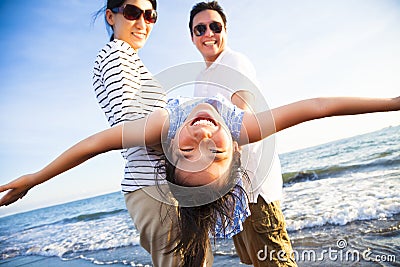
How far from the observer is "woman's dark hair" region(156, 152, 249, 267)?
7.30 feet

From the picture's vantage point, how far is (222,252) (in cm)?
506

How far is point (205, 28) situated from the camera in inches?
129

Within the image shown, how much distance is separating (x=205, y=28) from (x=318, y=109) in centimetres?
162

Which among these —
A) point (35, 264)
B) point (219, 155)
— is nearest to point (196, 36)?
point (219, 155)

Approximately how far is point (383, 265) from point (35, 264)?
6790mm

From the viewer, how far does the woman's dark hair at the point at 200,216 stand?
7.30 feet

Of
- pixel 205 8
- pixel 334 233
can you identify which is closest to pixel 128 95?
pixel 205 8

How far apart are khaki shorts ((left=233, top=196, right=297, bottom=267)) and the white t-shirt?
0.07 metres

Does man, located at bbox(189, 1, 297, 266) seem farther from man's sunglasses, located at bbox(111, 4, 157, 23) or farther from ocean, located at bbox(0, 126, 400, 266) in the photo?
man's sunglasses, located at bbox(111, 4, 157, 23)

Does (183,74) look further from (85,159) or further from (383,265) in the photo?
(383,265)

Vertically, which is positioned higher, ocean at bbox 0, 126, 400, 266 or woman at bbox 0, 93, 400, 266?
woman at bbox 0, 93, 400, 266

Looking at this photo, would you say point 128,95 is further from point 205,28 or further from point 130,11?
point 205,28

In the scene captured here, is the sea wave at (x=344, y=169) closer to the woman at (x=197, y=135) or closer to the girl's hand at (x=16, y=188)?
the woman at (x=197, y=135)

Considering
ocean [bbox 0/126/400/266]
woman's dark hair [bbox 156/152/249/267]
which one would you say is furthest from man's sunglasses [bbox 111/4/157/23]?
ocean [bbox 0/126/400/266]
